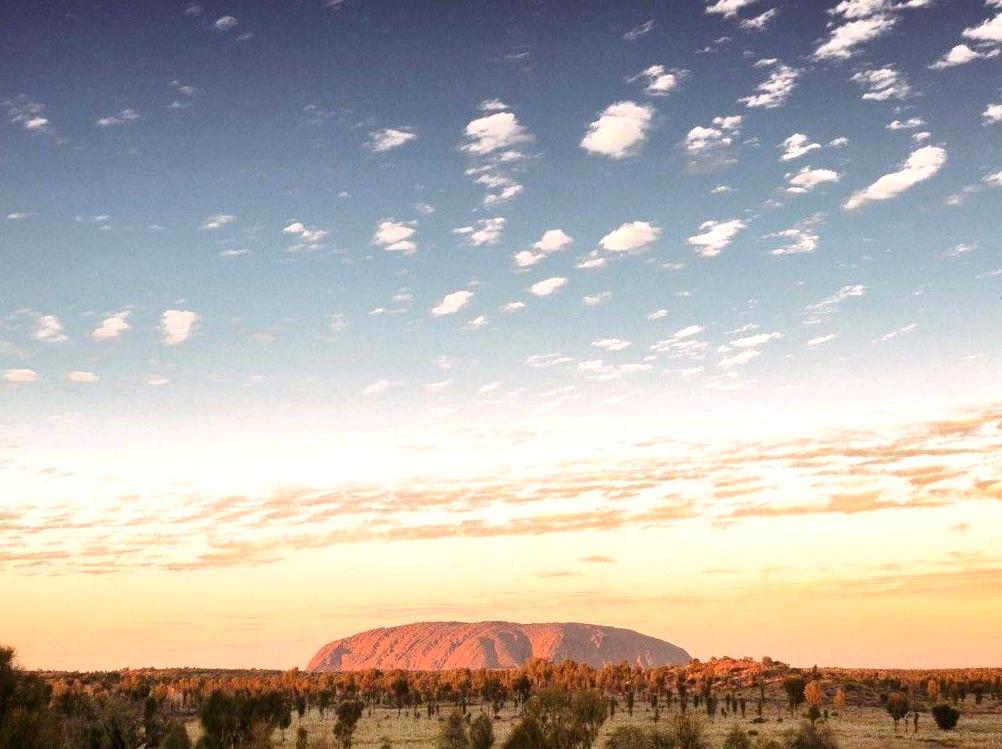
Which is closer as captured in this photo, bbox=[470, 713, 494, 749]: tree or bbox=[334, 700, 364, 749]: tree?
bbox=[470, 713, 494, 749]: tree

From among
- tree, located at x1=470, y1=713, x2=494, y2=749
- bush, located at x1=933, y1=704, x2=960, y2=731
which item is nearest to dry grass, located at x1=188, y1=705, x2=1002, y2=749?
bush, located at x1=933, y1=704, x2=960, y2=731

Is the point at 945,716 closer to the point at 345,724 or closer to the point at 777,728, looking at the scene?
the point at 777,728

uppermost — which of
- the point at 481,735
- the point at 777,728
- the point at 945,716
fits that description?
the point at 481,735

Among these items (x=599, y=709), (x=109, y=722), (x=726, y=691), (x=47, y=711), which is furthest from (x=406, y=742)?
(x=726, y=691)

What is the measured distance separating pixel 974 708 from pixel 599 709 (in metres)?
61.6

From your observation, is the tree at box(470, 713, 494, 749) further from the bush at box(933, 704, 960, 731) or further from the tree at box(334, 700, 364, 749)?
the bush at box(933, 704, 960, 731)

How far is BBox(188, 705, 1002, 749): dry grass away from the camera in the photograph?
61812 millimetres

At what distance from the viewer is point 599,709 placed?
A: 181 ft

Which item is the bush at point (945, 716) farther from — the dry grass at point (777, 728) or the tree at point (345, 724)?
the tree at point (345, 724)

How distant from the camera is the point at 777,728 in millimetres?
73938

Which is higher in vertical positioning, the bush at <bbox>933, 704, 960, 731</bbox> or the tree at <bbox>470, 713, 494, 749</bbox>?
the tree at <bbox>470, 713, 494, 749</bbox>

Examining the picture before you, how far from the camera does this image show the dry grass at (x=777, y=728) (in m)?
61.8

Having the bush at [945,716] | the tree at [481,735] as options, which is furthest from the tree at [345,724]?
the bush at [945,716]

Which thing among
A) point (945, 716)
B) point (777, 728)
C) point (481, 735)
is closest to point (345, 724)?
point (481, 735)
